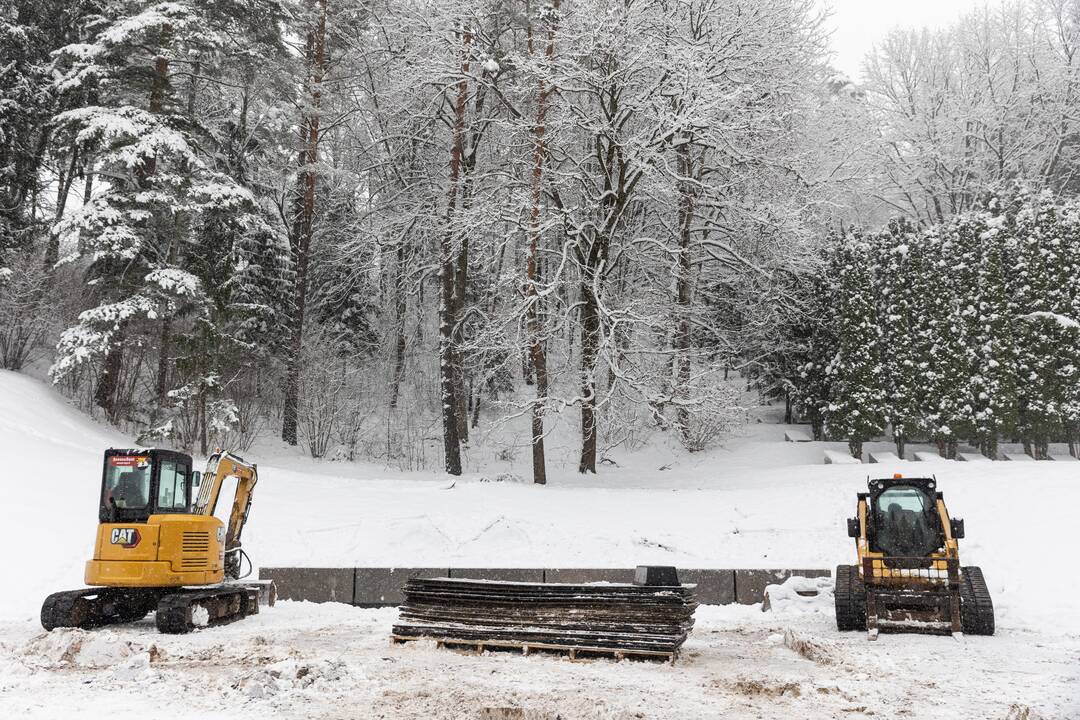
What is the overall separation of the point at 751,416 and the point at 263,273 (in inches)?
667

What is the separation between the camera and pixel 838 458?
72.1 feet

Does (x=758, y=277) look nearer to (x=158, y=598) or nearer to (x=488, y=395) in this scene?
(x=488, y=395)

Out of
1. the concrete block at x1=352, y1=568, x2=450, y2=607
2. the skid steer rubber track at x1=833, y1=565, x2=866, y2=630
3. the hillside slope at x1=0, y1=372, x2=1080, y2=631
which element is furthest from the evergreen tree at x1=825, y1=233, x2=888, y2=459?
the concrete block at x1=352, y1=568, x2=450, y2=607

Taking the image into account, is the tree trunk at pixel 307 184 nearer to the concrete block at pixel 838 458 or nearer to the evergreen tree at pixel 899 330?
the concrete block at pixel 838 458

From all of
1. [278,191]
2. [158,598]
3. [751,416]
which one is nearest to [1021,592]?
[158,598]

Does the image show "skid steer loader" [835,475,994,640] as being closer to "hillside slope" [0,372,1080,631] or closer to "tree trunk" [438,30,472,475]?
"hillside slope" [0,372,1080,631]

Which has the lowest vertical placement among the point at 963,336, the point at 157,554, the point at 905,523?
the point at 157,554

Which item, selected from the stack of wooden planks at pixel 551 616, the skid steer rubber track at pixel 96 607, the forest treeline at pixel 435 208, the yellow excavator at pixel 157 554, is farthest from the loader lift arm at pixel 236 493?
the forest treeline at pixel 435 208

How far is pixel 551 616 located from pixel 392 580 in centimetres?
413

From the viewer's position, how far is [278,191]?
2941 centimetres

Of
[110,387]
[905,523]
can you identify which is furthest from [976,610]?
[110,387]

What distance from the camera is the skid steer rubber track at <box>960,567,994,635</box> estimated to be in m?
9.88

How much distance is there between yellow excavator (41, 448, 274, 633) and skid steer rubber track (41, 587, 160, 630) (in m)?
0.01

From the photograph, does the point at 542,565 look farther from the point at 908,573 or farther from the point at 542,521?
the point at 908,573
